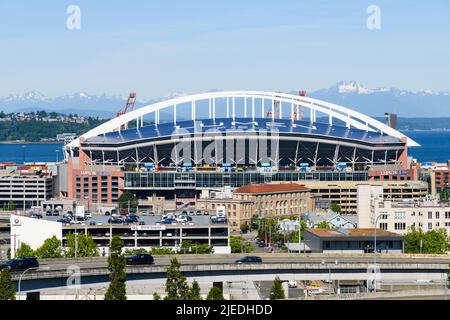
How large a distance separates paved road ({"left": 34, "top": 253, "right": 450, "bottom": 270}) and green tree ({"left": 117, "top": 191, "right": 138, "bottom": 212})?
3468 cm

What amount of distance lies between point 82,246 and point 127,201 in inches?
1143

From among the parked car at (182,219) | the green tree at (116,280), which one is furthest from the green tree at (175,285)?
the parked car at (182,219)

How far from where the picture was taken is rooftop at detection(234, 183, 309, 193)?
212 ft

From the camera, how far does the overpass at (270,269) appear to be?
26219 millimetres

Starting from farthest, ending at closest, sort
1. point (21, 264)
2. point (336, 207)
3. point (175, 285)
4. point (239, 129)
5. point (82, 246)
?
point (239, 129)
point (336, 207)
point (82, 246)
point (21, 264)
point (175, 285)

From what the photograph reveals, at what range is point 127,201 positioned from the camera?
70.0m

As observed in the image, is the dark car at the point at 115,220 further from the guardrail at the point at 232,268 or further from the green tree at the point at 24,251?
the guardrail at the point at 232,268

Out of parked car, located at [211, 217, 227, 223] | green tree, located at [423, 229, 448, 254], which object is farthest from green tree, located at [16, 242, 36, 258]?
green tree, located at [423, 229, 448, 254]

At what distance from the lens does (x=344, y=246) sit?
36.8m

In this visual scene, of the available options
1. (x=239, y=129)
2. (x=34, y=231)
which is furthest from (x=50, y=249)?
(x=239, y=129)

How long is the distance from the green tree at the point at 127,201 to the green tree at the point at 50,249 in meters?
24.1

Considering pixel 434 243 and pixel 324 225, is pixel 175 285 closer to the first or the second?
pixel 434 243

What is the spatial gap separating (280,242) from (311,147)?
33.3 meters

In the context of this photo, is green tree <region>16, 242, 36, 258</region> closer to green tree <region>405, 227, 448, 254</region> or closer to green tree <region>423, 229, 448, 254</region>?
green tree <region>405, 227, 448, 254</region>
